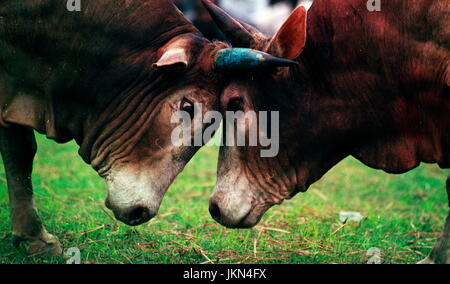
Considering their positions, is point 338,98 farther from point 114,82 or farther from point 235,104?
point 114,82

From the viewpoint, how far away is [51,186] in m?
7.07

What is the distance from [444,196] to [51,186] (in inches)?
161

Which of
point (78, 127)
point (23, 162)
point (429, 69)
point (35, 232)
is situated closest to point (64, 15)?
point (78, 127)

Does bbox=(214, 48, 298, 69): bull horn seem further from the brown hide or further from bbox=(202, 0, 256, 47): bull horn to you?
the brown hide

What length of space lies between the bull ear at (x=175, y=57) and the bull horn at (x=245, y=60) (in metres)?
0.22

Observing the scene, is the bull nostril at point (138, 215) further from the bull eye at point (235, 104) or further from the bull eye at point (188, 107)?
the bull eye at point (235, 104)

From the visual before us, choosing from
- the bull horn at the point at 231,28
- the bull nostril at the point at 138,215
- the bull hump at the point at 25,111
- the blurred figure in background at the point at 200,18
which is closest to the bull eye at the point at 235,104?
the bull horn at the point at 231,28

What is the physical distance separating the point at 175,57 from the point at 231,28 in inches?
18.1

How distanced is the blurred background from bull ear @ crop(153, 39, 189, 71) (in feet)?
1.32

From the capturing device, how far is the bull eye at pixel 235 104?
4.70 metres

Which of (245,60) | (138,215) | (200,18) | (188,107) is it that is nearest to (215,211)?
(138,215)

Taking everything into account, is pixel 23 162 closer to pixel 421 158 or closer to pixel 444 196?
pixel 421 158

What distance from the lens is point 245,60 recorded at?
14.7ft

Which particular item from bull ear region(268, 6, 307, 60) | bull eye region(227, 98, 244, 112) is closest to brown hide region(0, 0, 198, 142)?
bull eye region(227, 98, 244, 112)
